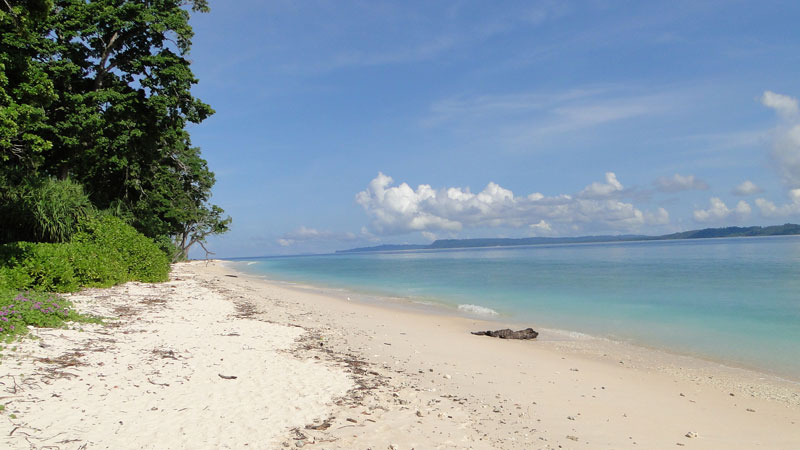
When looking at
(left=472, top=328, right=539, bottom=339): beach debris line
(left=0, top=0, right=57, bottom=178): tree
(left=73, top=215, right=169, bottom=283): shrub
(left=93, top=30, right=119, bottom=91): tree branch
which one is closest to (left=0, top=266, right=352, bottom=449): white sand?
(left=0, top=0, right=57, bottom=178): tree

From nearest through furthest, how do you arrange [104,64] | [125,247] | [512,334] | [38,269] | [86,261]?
[38,269]
[512,334]
[86,261]
[125,247]
[104,64]

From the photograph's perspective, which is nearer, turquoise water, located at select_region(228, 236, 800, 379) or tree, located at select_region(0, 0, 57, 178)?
tree, located at select_region(0, 0, 57, 178)

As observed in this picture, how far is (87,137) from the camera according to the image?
15.7 m

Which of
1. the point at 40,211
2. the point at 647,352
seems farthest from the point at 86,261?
the point at 647,352

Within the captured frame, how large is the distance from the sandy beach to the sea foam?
6856 mm

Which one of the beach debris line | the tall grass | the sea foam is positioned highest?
the tall grass

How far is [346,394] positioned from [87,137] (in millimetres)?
15528

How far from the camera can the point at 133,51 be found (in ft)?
56.6

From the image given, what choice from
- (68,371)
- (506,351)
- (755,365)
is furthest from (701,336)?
(68,371)

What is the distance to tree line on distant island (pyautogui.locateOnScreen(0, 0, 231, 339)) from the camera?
10688 mm

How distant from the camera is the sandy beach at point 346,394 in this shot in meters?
4.47

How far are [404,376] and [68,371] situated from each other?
4631 millimetres

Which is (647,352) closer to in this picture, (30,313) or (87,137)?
(30,313)

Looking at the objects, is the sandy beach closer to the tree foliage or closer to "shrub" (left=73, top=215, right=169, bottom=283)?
"shrub" (left=73, top=215, right=169, bottom=283)
